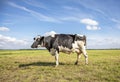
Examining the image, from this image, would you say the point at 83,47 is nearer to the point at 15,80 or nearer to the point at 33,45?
the point at 33,45

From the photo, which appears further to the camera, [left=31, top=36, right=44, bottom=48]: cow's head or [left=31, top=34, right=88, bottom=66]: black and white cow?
[left=31, top=36, right=44, bottom=48]: cow's head

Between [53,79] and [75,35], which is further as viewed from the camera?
[75,35]

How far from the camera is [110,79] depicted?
1065 centimetres

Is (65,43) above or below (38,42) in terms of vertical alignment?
below

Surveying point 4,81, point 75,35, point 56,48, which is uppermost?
point 75,35

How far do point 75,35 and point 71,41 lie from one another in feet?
2.22

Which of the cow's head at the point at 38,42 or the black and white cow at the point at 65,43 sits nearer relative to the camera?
the black and white cow at the point at 65,43

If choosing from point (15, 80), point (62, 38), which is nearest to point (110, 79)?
point (15, 80)

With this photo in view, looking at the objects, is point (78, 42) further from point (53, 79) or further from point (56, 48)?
point (53, 79)

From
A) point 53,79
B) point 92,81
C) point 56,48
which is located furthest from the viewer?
point 56,48

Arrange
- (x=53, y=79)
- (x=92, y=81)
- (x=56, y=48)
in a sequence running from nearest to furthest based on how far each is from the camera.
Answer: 1. (x=92, y=81)
2. (x=53, y=79)
3. (x=56, y=48)

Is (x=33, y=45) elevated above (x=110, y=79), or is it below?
above

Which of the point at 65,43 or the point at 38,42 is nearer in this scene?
the point at 65,43

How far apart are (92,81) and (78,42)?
618 cm
